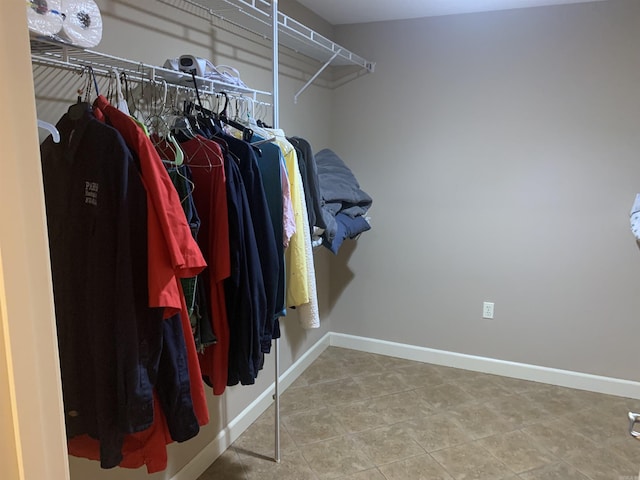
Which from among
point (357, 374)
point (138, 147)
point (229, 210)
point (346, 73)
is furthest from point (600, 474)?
point (346, 73)

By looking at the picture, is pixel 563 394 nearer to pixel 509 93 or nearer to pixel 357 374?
pixel 357 374

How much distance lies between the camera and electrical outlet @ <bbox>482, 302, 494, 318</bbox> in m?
3.28

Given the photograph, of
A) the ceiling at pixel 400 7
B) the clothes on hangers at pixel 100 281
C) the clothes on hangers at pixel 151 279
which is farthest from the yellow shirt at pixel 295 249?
the ceiling at pixel 400 7

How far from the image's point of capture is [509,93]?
3.03 meters

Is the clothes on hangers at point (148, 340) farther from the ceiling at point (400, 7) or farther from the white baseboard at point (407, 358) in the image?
the ceiling at point (400, 7)

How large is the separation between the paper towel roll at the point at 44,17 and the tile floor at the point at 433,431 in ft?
6.39

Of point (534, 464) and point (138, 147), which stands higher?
point (138, 147)

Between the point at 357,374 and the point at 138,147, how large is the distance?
95.4 inches

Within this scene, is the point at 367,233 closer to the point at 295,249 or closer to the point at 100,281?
the point at 295,249

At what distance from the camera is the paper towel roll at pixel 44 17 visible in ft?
3.48

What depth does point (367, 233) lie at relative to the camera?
3514 mm

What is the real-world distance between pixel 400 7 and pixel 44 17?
231cm

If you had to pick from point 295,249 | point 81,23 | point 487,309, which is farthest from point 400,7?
point 81,23

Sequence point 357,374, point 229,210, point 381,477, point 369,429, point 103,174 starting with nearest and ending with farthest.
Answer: point 103,174 < point 229,210 < point 381,477 < point 369,429 < point 357,374
